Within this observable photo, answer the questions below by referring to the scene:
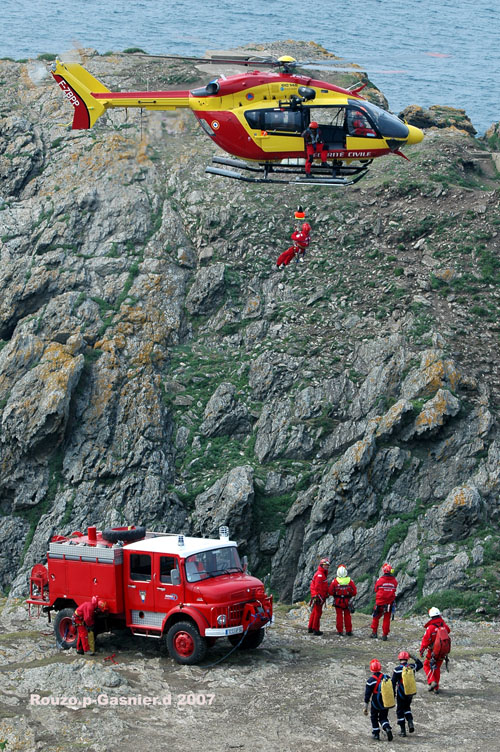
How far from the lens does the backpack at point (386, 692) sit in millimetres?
12977

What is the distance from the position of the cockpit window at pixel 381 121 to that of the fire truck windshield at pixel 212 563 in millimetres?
13511

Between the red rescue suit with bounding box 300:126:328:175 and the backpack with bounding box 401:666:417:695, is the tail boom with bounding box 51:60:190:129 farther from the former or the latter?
the backpack with bounding box 401:666:417:695

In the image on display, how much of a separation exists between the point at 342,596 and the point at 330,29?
75323mm

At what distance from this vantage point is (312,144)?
24.2 metres

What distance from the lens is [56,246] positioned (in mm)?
33125

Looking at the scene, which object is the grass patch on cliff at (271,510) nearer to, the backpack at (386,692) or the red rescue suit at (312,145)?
the red rescue suit at (312,145)

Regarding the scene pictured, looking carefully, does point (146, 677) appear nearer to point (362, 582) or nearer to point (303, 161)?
point (362, 582)

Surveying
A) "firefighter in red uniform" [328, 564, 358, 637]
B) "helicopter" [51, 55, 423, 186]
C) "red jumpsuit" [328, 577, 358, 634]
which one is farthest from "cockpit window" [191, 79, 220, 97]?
"red jumpsuit" [328, 577, 358, 634]

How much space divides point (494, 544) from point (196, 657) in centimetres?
991

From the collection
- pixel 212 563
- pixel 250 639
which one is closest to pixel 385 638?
pixel 250 639

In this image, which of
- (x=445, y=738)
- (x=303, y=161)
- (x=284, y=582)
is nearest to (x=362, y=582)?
(x=284, y=582)

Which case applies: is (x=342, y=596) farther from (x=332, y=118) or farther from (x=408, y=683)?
(x=332, y=118)

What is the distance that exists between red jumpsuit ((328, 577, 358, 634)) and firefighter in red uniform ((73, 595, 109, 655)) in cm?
488

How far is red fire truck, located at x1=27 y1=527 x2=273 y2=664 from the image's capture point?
1585cm
